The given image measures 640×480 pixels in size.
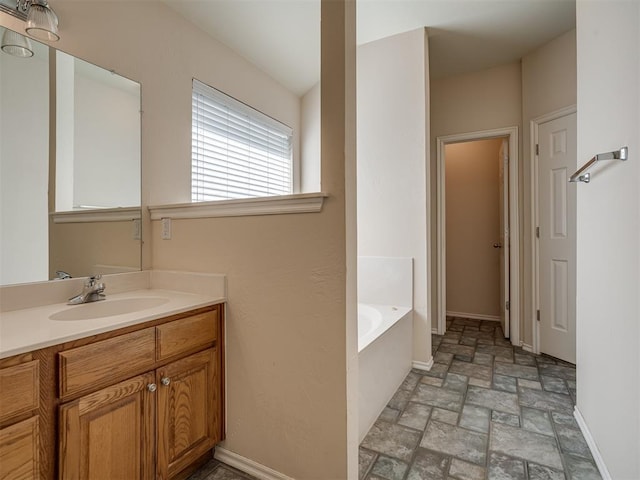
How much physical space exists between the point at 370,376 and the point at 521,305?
209 centimetres

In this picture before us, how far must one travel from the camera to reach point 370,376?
5.72 feet

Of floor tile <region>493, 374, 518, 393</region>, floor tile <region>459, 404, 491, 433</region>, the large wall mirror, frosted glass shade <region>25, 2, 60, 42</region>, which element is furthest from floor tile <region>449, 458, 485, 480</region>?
frosted glass shade <region>25, 2, 60, 42</region>

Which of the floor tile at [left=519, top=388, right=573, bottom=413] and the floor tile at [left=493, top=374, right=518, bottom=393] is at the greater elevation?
the floor tile at [left=493, top=374, right=518, bottom=393]

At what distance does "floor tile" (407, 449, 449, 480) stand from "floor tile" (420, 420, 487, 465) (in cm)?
5

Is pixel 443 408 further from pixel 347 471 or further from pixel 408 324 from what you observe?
pixel 347 471

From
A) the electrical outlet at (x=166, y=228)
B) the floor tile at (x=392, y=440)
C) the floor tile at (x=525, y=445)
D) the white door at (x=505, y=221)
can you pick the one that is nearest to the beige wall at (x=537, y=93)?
the white door at (x=505, y=221)

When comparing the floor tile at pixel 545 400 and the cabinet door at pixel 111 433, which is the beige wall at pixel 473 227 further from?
the cabinet door at pixel 111 433

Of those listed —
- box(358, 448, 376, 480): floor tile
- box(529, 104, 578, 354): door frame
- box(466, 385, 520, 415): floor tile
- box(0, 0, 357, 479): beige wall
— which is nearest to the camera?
box(0, 0, 357, 479): beige wall

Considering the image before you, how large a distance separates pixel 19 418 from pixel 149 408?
0.40m

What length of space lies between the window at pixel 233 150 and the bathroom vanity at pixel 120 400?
4.11 feet

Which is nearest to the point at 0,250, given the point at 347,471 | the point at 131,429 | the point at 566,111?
the point at 131,429

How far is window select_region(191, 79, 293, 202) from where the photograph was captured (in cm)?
238

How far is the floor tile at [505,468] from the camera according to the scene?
1386 mm

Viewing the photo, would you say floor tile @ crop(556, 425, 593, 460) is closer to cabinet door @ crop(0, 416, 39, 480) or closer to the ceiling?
cabinet door @ crop(0, 416, 39, 480)
